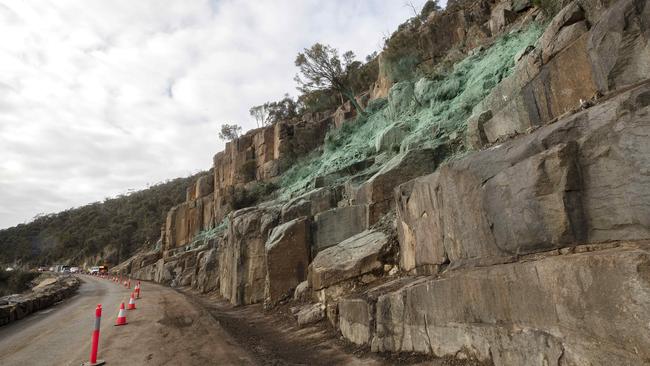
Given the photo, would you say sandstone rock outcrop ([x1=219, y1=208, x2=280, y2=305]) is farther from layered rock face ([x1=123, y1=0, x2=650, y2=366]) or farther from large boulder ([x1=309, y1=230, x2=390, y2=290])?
large boulder ([x1=309, y1=230, x2=390, y2=290])

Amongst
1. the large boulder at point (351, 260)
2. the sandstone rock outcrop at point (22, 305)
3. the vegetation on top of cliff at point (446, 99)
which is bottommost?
the sandstone rock outcrop at point (22, 305)

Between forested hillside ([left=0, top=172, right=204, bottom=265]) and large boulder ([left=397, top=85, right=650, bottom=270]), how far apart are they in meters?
82.5

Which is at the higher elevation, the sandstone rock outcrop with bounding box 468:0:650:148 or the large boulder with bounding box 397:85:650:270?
the sandstone rock outcrop with bounding box 468:0:650:148

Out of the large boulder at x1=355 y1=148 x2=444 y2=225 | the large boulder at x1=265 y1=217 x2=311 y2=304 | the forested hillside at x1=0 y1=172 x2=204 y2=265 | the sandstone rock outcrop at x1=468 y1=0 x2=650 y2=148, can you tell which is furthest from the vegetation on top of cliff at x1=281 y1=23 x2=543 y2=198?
the forested hillside at x1=0 y1=172 x2=204 y2=265

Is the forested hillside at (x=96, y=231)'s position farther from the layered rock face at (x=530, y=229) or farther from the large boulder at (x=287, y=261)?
the layered rock face at (x=530, y=229)

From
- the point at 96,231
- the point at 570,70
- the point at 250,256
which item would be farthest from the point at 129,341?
the point at 96,231

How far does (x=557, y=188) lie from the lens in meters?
4.63

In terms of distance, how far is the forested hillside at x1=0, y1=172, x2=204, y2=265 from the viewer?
83.0m

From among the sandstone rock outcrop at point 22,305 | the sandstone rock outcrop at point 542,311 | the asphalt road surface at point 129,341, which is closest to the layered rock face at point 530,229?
the sandstone rock outcrop at point 542,311

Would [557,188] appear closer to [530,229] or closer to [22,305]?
[530,229]

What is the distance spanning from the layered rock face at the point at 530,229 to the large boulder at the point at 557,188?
0.02 m

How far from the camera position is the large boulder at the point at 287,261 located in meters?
14.4

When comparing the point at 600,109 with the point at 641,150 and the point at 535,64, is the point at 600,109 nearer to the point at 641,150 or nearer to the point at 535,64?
the point at 641,150

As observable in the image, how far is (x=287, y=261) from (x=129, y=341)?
20.7 ft
